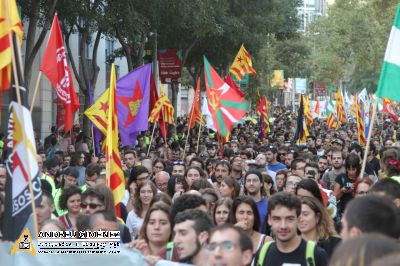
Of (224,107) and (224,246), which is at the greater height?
(224,107)

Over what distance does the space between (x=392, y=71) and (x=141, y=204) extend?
9.40 ft

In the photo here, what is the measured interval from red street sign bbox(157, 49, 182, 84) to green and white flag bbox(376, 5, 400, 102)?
76.4 ft

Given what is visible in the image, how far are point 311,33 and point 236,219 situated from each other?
289 ft

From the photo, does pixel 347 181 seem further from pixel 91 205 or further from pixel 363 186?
pixel 91 205

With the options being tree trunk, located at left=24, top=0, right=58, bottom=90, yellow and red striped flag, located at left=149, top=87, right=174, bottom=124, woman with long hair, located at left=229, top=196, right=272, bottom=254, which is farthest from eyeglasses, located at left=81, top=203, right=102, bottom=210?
tree trunk, located at left=24, top=0, right=58, bottom=90

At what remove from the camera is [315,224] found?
700 cm

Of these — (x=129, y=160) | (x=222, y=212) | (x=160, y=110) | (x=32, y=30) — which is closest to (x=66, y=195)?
(x=222, y=212)

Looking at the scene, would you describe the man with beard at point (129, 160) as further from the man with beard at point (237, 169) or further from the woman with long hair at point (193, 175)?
the woman with long hair at point (193, 175)

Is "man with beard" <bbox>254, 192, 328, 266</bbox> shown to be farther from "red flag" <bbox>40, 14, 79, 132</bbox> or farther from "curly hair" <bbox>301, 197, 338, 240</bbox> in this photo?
"red flag" <bbox>40, 14, 79, 132</bbox>

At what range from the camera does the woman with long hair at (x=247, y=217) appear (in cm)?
716

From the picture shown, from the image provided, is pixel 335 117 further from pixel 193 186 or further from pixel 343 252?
pixel 343 252

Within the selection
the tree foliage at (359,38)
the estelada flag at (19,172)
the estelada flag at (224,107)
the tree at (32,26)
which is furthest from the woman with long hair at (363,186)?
the tree foliage at (359,38)

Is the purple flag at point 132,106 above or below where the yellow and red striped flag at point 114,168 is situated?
above

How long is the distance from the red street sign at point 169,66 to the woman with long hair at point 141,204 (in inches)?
926
